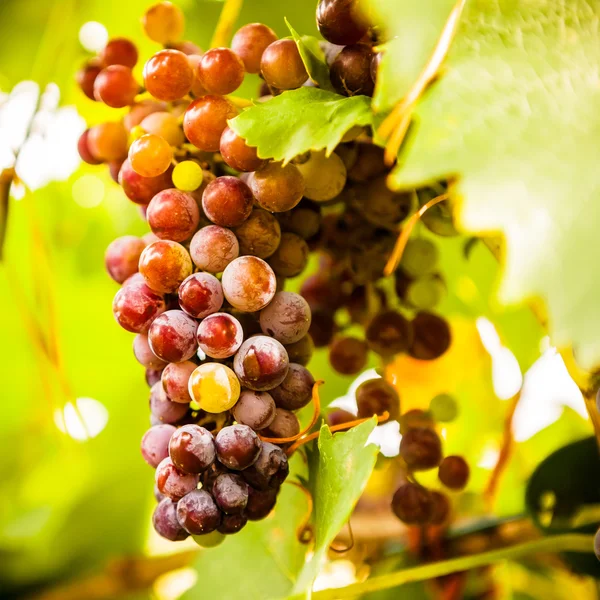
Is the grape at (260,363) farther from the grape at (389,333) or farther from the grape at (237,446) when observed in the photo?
the grape at (389,333)

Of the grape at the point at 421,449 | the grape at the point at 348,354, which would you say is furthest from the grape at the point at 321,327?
the grape at the point at 421,449

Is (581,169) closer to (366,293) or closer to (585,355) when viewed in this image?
(585,355)

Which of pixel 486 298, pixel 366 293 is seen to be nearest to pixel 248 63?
pixel 366 293

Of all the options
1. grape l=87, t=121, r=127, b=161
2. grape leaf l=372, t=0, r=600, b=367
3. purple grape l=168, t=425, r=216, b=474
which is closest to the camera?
grape leaf l=372, t=0, r=600, b=367

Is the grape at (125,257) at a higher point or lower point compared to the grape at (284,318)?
higher

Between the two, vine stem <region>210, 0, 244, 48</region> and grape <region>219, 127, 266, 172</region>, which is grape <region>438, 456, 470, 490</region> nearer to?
grape <region>219, 127, 266, 172</region>

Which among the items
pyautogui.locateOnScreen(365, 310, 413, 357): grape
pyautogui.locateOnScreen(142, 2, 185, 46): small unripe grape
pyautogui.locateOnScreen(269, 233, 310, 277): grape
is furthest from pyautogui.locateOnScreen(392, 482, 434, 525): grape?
pyautogui.locateOnScreen(142, 2, 185, 46): small unripe grape
